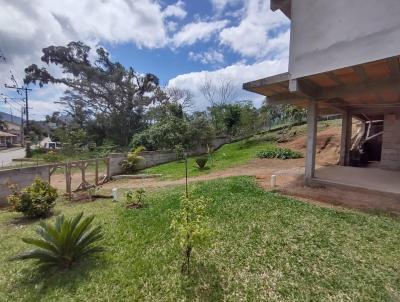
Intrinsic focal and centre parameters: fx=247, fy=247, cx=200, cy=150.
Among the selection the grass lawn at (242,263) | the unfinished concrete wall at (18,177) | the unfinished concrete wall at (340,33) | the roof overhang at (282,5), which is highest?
the roof overhang at (282,5)

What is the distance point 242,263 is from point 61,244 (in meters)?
2.84

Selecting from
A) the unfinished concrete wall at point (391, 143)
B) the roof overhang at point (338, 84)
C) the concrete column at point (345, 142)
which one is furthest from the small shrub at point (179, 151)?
the unfinished concrete wall at point (391, 143)

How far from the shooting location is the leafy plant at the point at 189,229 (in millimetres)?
3350

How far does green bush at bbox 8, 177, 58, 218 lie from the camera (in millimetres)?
6254

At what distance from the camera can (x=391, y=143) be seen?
11297mm

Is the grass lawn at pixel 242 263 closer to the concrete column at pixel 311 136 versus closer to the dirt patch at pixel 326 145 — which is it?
the concrete column at pixel 311 136

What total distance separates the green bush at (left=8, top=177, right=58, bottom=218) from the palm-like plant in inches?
106

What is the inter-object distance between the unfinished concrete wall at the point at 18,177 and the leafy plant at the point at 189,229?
6.37m

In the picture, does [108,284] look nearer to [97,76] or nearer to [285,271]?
[285,271]

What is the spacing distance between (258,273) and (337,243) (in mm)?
1588

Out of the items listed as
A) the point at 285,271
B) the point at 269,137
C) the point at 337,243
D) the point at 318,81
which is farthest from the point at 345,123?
the point at 285,271

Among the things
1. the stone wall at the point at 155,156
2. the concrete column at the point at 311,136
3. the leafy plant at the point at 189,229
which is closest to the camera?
the leafy plant at the point at 189,229

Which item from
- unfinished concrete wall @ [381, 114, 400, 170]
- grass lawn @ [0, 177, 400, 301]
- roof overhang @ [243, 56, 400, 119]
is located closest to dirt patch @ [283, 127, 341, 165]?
unfinished concrete wall @ [381, 114, 400, 170]

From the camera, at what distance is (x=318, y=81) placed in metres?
7.04
